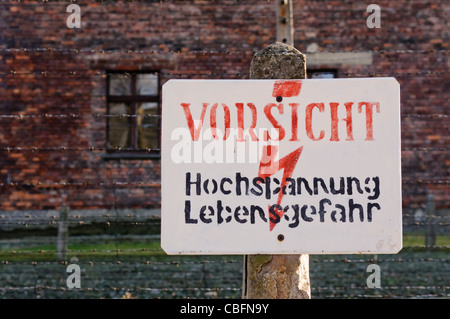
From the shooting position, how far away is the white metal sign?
78.7 inches

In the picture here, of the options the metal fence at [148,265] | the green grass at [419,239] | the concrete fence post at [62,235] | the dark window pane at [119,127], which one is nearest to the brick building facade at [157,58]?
the dark window pane at [119,127]

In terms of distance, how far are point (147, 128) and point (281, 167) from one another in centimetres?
813

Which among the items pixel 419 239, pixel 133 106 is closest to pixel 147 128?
pixel 133 106

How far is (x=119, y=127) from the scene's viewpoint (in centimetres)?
1005

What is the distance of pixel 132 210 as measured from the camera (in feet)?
31.0

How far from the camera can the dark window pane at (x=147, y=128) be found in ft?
32.5

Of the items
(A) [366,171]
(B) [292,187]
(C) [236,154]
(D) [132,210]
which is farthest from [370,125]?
(D) [132,210]

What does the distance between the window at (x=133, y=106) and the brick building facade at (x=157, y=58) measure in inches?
2.0

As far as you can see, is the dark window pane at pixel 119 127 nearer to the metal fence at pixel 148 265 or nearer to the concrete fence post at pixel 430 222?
the metal fence at pixel 148 265

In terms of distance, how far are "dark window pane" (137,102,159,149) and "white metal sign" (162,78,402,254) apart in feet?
26.0

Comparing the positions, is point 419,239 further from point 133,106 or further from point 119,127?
point 119,127

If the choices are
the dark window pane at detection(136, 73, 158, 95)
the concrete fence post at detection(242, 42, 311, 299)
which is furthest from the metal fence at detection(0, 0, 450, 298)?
the concrete fence post at detection(242, 42, 311, 299)

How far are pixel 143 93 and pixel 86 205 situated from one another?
2.13m
